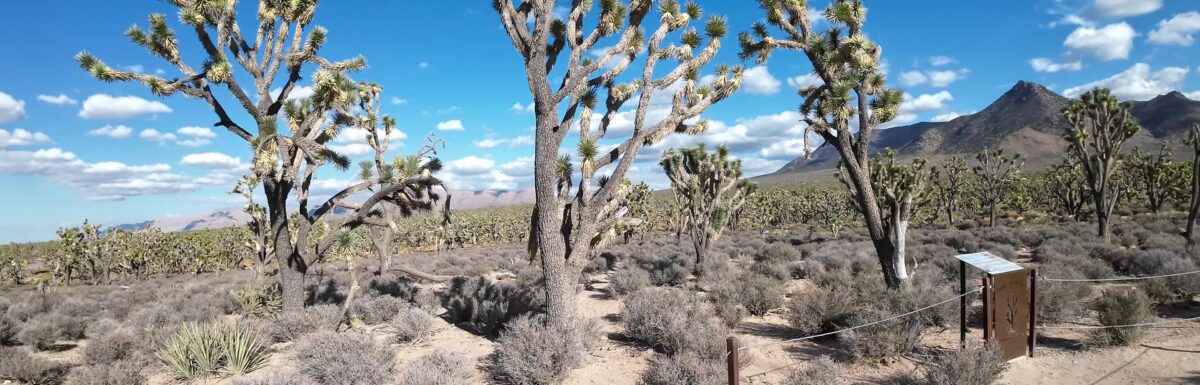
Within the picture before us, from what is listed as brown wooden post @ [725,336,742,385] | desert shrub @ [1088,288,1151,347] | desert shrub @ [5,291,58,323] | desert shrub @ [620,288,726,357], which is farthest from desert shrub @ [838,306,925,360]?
desert shrub @ [5,291,58,323]

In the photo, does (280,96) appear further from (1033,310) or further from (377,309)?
(1033,310)

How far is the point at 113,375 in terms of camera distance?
6.98 metres

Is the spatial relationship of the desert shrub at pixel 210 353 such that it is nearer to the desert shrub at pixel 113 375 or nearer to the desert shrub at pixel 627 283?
the desert shrub at pixel 113 375

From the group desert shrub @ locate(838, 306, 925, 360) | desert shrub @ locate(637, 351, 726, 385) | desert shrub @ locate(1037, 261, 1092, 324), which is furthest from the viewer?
desert shrub @ locate(1037, 261, 1092, 324)

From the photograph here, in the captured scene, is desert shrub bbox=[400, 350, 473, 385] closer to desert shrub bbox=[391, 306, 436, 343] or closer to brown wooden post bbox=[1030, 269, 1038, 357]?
desert shrub bbox=[391, 306, 436, 343]

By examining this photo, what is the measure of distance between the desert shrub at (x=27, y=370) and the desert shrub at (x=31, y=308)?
16.3 feet

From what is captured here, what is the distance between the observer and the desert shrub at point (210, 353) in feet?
25.2

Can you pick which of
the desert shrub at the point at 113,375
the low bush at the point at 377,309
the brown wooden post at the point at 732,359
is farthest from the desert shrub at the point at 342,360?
the brown wooden post at the point at 732,359

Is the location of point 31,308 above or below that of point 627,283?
below

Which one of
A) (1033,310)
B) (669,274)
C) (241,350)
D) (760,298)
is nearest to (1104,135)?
(1033,310)

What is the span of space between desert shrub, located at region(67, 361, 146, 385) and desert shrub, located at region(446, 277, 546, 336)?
16.6 ft

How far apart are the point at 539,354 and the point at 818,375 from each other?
11.9 ft

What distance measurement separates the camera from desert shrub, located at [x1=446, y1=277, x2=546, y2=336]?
10164mm

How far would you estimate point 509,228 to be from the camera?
57.3 m
